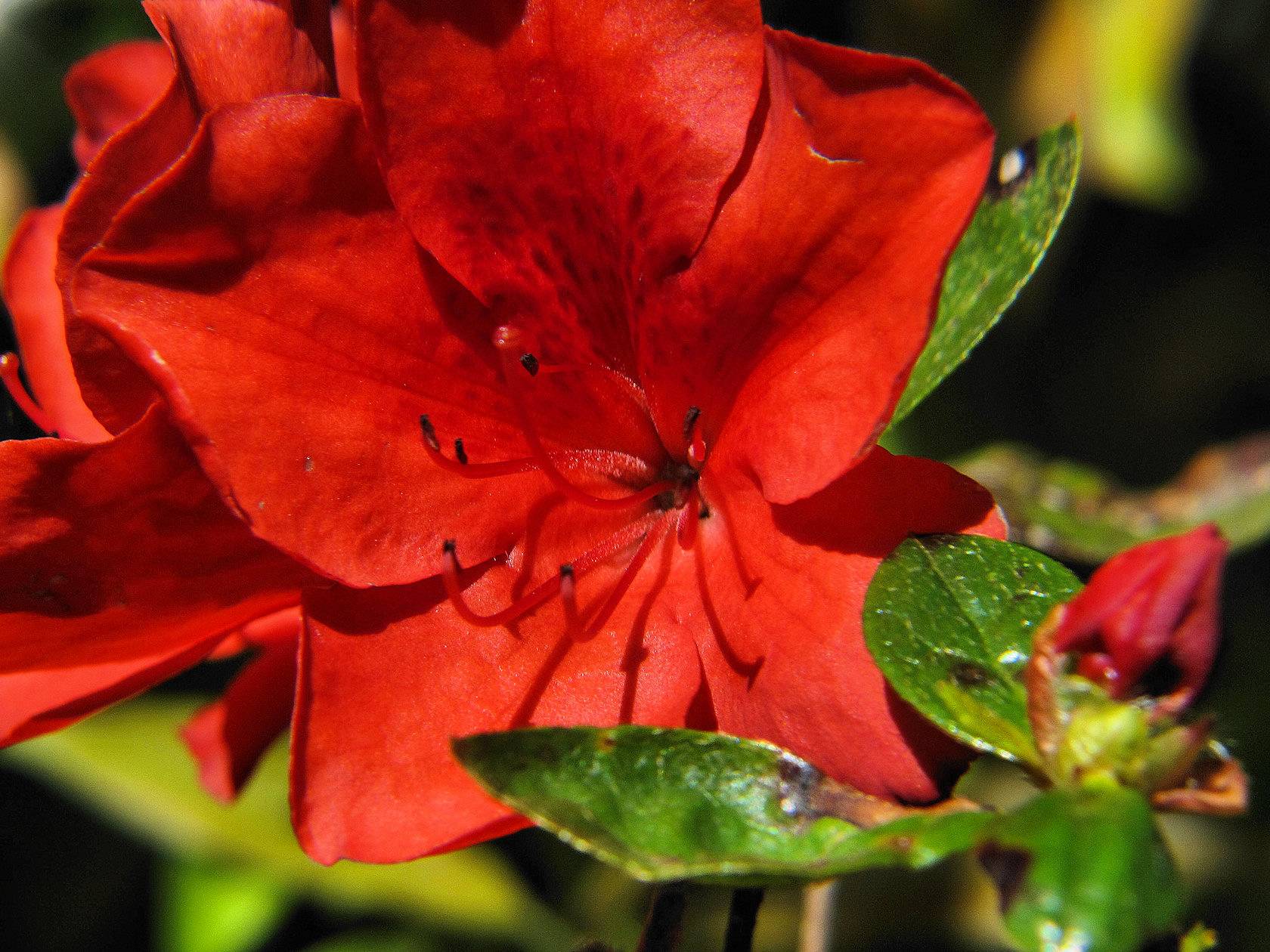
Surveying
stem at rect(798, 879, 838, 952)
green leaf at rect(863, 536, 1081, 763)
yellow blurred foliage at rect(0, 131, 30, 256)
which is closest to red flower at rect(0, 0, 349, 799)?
green leaf at rect(863, 536, 1081, 763)

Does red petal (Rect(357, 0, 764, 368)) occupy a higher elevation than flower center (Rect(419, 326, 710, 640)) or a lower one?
higher

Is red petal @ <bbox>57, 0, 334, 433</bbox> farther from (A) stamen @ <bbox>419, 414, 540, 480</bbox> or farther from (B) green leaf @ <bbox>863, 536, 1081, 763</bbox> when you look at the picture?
(B) green leaf @ <bbox>863, 536, 1081, 763</bbox>

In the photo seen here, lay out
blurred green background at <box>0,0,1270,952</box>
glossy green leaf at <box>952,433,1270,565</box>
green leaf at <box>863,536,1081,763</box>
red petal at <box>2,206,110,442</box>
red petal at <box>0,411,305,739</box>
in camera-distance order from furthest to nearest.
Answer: blurred green background at <box>0,0,1270,952</box>, glossy green leaf at <box>952,433,1270,565</box>, red petal at <box>2,206,110,442</box>, red petal at <box>0,411,305,739</box>, green leaf at <box>863,536,1081,763</box>

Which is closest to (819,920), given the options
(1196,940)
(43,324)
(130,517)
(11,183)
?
(1196,940)

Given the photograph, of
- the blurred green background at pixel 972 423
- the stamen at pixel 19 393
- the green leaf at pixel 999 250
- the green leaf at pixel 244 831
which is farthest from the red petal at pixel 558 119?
the green leaf at pixel 244 831

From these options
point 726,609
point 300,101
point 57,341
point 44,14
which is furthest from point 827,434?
point 44,14

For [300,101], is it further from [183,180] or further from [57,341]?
[57,341]

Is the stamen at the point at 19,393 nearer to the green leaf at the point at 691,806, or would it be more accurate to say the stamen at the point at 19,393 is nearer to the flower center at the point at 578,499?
the flower center at the point at 578,499
